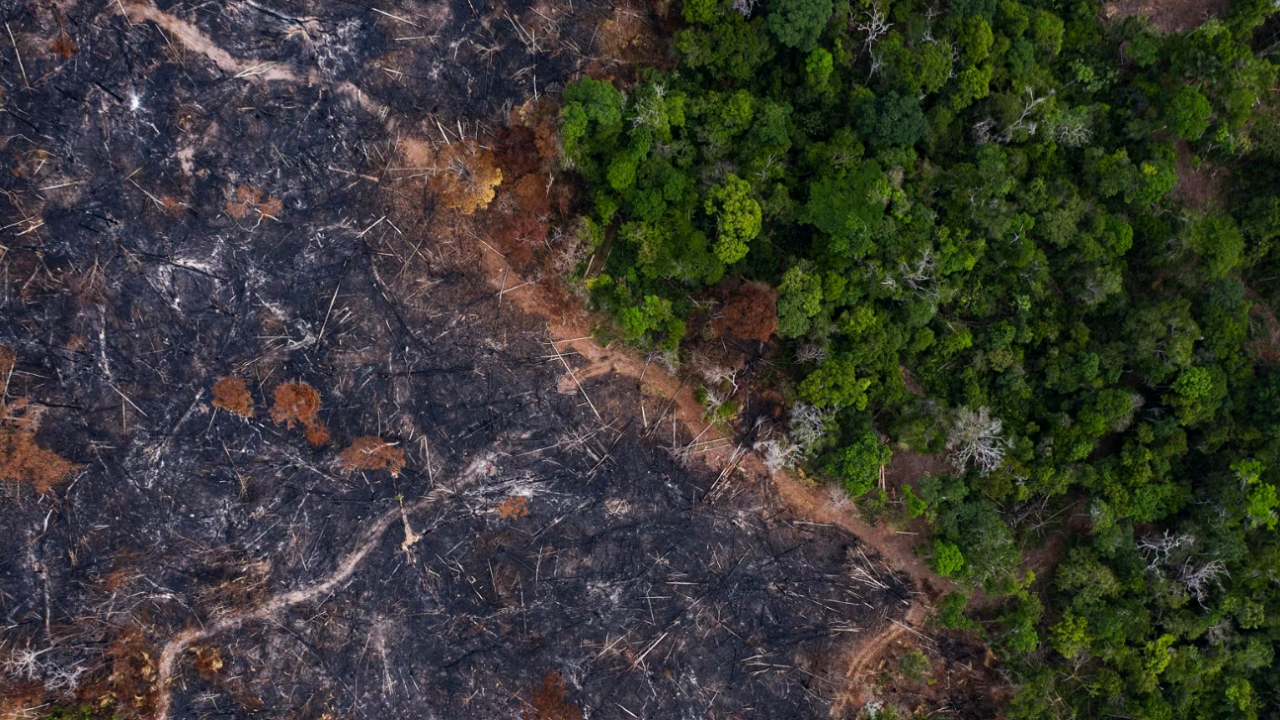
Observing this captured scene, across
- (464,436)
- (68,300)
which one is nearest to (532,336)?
(464,436)

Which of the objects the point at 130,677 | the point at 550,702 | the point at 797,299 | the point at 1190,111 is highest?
the point at 1190,111

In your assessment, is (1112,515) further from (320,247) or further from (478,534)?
(320,247)


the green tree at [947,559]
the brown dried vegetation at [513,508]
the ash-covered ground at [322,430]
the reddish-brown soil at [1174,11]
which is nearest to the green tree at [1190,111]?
the reddish-brown soil at [1174,11]

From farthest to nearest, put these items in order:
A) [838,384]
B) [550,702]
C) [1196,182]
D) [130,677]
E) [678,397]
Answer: [1196,182] < [678,397] < [550,702] < [838,384] < [130,677]

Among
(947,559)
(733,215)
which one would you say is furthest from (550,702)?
(733,215)

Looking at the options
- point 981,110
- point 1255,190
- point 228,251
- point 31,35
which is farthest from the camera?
point 1255,190

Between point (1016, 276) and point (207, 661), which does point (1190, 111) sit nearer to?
point (1016, 276)

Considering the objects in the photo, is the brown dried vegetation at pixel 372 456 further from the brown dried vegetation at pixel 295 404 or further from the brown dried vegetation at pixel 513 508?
the brown dried vegetation at pixel 513 508
